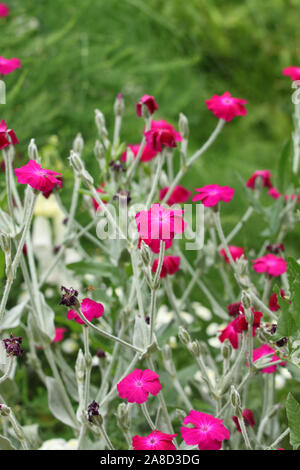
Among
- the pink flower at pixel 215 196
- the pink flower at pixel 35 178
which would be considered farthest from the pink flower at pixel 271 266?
the pink flower at pixel 35 178

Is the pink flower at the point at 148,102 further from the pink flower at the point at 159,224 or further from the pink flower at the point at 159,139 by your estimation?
the pink flower at the point at 159,224

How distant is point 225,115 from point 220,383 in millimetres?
238

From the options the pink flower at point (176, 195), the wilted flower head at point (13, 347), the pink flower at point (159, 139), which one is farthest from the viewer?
the pink flower at point (176, 195)

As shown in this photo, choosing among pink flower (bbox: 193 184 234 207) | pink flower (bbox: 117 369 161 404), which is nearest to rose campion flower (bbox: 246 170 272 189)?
pink flower (bbox: 193 184 234 207)

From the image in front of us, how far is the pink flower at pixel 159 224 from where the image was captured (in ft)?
1.29

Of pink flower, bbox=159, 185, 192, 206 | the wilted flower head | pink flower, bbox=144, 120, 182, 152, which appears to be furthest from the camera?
pink flower, bbox=159, 185, 192, 206

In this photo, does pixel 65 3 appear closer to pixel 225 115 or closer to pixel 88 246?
pixel 88 246

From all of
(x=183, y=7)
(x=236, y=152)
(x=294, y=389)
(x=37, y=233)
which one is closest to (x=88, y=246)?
(x=37, y=233)

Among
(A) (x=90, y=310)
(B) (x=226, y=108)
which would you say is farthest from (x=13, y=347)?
(B) (x=226, y=108)

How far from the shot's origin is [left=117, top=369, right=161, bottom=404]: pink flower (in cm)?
40

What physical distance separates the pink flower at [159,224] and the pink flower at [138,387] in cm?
10

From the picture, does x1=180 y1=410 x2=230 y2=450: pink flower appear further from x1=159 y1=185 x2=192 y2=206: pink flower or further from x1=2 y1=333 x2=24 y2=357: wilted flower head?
x1=159 y1=185 x2=192 y2=206: pink flower

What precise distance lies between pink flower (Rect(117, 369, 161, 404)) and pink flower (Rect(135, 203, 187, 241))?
10 cm

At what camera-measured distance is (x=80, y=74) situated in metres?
1.33
